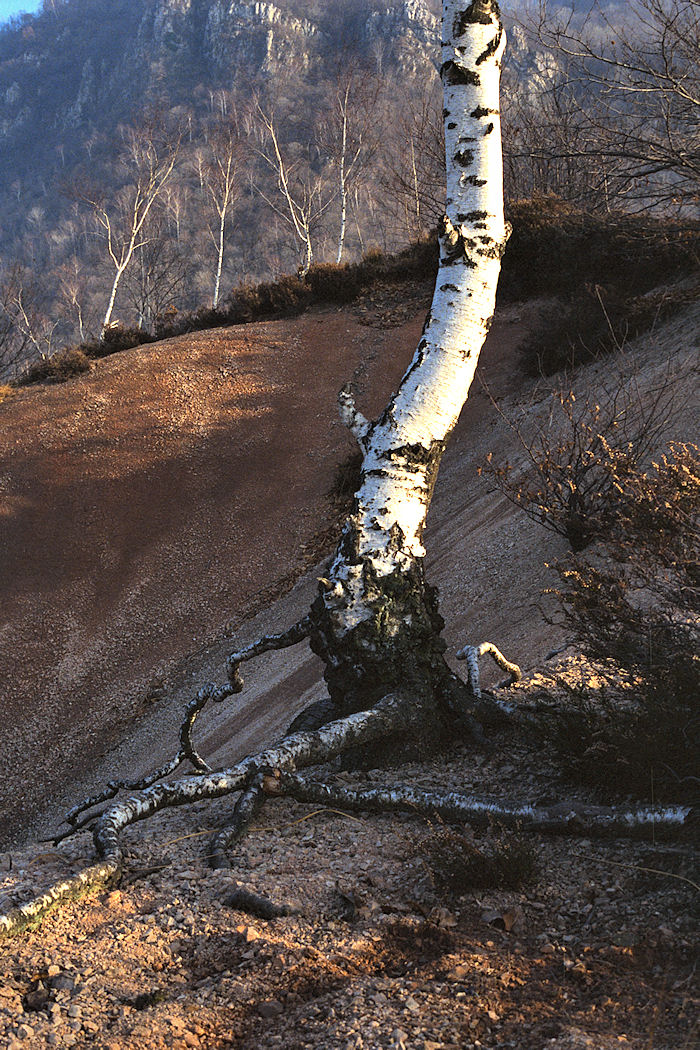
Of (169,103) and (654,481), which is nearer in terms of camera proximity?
(654,481)

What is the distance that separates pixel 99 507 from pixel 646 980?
13.3m

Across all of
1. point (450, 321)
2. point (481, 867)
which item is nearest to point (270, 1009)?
point (481, 867)

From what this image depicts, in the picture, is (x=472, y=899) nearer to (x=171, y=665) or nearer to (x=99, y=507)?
(x=171, y=665)

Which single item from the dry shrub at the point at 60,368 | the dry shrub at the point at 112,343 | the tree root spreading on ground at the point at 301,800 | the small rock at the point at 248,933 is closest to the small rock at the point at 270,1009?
the small rock at the point at 248,933

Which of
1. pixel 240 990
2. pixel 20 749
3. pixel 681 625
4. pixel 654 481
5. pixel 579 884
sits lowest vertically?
pixel 20 749

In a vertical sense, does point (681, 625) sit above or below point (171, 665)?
above

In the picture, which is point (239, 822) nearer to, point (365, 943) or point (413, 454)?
point (365, 943)

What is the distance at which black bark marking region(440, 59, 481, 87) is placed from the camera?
14.3 feet

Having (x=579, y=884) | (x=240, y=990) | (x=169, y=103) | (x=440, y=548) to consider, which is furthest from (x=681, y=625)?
(x=169, y=103)

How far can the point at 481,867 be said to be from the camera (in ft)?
9.34

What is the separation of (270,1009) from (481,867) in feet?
3.22

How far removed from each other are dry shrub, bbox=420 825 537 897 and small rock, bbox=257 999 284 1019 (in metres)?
0.83

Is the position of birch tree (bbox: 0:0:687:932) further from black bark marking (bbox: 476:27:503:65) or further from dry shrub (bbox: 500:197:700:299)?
dry shrub (bbox: 500:197:700:299)

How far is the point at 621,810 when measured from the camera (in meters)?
3.00
